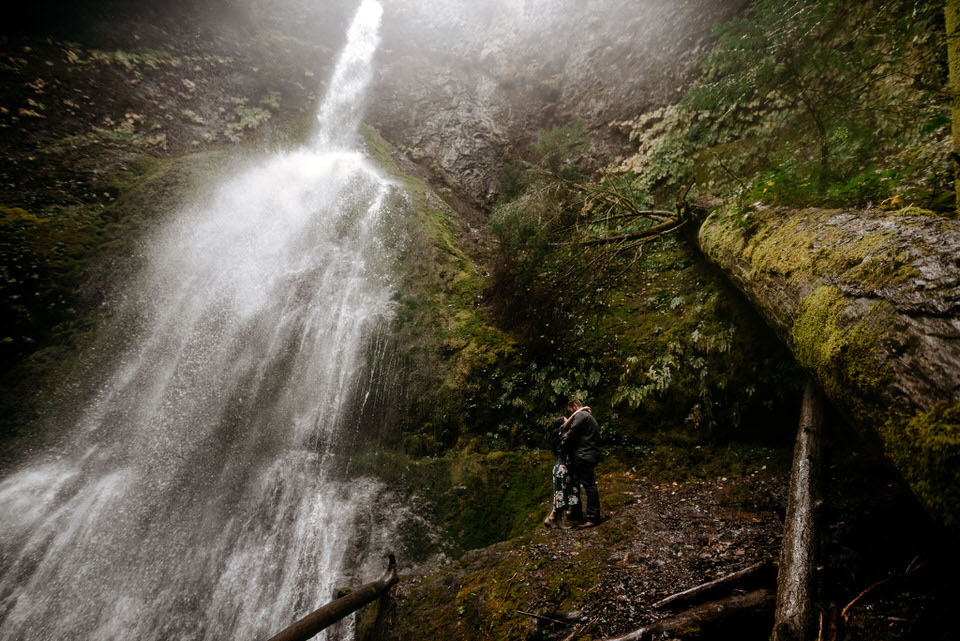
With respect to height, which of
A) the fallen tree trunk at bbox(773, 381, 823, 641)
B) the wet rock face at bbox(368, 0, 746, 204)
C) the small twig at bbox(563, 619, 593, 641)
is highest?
the wet rock face at bbox(368, 0, 746, 204)

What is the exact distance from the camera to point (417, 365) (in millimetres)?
7559

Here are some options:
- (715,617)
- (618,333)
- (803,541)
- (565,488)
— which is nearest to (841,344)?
(803,541)

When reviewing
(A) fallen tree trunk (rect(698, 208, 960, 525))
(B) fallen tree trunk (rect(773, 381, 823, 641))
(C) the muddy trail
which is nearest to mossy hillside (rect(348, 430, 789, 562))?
(C) the muddy trail

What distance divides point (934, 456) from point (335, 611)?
4515mm

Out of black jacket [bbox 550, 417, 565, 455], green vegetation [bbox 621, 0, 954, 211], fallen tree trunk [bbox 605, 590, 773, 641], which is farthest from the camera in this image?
black jacket [bbox 550, 417, 565, 455]

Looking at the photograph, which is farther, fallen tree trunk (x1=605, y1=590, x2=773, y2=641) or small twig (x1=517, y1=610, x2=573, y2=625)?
small twig (x1=517, y1=610, x2=573, y2=625)

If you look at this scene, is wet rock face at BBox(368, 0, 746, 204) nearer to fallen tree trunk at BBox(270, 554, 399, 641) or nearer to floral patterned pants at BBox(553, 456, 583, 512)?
floral patterned pants at BBox(553, 456, 583, 512)

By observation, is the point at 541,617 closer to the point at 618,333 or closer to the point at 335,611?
the point at 335,611

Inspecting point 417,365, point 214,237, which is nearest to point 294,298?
point 214,237

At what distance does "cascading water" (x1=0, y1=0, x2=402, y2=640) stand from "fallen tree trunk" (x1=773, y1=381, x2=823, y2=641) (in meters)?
5.70

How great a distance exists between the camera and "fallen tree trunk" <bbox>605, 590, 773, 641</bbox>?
83.7 inches

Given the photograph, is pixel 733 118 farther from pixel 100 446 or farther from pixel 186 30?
→ pixel 186 30

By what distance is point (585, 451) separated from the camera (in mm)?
4090

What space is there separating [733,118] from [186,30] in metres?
19.4
